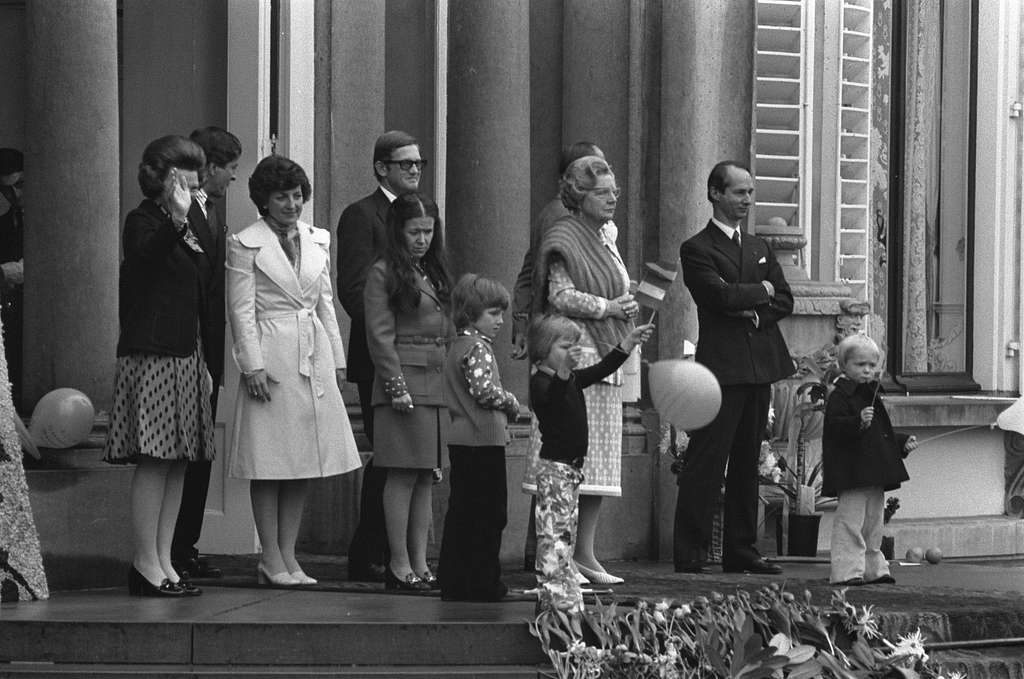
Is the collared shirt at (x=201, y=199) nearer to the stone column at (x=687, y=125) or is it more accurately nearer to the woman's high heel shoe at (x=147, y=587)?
the woman's high heel shoe at (x=147, y=587)

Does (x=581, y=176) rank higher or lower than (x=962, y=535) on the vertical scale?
higher

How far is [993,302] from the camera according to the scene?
1408 centimetres

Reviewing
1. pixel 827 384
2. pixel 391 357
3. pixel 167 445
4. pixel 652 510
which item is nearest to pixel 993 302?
pixel 827 384

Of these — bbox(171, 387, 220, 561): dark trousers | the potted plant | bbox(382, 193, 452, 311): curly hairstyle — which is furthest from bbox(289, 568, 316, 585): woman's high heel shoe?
the potted plant

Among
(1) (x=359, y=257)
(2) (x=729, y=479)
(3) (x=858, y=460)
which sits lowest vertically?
(2) (x=729, y=479)

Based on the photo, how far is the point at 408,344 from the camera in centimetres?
922

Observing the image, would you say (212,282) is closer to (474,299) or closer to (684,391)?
(474,299)

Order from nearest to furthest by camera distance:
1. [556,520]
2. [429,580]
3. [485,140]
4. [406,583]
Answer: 1. [556,520]
2. [406,583]
3. [429,580]
4. [485,140]

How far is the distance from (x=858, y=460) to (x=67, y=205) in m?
3.81

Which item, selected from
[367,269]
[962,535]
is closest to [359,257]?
[367,269]

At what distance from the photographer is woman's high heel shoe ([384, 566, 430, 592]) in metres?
9.13

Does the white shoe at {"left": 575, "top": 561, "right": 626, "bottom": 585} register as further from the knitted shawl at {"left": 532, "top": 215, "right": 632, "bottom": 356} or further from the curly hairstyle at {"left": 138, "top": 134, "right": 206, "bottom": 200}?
the curly hairstyle at {"left": 138, "top": 134, "right": 206, "bottom": 200}

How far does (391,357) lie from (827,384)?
11.6ft

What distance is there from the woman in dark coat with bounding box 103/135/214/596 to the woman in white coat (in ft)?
0.92
